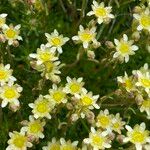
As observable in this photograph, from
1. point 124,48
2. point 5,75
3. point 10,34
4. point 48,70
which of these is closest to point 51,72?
point 48,70

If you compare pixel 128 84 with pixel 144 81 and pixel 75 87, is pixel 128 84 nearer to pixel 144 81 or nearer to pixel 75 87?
pixel 144 81

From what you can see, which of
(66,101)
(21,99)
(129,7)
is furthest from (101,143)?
(129,7)

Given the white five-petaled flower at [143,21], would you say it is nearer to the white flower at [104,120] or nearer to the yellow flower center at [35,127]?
the white flower at [104,120]

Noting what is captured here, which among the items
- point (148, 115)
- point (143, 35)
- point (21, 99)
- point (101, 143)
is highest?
point (143, 35)

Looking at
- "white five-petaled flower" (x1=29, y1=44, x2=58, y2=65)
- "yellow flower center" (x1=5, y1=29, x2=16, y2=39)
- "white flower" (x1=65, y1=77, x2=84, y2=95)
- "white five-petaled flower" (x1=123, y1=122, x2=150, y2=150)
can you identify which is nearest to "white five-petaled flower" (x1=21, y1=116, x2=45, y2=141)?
"white flower" (x1=65, y1=77, x2=84, y2=95)

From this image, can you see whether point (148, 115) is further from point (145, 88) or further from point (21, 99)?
point (21, 99)
